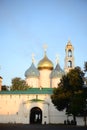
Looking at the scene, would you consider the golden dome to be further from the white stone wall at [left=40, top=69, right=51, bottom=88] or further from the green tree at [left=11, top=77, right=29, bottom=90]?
the green tree at [left=11, top=77, right=29, bottom=90]

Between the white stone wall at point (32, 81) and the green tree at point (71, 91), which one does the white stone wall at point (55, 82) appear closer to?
the white stone wall at point (32, 81)

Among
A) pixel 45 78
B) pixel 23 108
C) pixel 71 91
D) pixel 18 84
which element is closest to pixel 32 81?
pixel 45 78


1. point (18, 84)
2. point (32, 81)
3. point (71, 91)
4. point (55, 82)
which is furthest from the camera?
point (32, 81)

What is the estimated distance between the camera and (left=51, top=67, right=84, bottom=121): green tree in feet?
145

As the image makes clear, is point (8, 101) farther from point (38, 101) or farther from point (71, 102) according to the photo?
point (71, 102)

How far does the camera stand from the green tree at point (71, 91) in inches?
1738

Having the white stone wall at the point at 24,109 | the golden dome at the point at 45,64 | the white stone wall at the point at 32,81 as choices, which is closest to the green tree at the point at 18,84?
the white stone wall at the point at 32,81

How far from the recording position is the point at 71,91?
47.2m

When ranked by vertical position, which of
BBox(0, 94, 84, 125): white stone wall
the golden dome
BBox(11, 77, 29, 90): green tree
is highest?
the golden dome

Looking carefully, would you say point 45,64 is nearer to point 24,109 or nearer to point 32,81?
point 32,81

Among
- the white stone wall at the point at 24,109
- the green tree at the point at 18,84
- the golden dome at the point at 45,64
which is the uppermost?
the golden dome at the point at 45,64

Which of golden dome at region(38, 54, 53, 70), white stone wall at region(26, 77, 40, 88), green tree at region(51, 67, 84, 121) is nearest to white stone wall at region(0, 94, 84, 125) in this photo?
green tree at region(51, 67, 84, 121)

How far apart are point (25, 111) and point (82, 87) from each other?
14246 millimetres

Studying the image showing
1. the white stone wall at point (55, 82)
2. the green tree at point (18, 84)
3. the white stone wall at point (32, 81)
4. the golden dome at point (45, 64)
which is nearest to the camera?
the green tree at point (18, 84)
